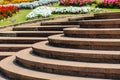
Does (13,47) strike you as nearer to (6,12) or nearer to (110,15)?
(110,15)

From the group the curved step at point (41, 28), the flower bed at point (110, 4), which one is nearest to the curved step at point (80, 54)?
the curved step at point (41, 28)

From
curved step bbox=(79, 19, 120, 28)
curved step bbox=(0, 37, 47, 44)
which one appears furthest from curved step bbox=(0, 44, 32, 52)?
curved step bbox=(79, 19, 120, 28)

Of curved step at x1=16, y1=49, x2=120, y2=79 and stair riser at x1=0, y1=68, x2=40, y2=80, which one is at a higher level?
curved step at x1=16, y1=49, x2=120, y2=79

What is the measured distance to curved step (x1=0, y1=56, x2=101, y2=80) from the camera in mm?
8367

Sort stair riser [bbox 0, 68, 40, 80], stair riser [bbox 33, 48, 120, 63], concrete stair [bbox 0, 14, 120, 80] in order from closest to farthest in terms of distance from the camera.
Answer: concrete stair [bbox 0, 14, 120, 80], stair riser [bbox 33, 48, 120, 63], stair riser [bbox 0, 68, 40, 80]

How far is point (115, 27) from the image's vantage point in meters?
10.4

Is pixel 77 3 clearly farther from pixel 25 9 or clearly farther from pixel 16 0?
pixel 16 0

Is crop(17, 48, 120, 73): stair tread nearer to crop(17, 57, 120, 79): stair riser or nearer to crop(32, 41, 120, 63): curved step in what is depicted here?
crop(17, 57, 120, 79): stair riser

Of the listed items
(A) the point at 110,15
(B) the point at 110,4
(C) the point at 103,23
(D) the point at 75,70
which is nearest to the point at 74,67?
(D) the point at 75,70

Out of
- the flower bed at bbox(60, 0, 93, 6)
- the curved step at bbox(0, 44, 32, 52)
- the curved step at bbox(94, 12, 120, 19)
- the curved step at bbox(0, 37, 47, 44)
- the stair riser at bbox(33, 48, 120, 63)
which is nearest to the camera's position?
the stair riser at bbox(33, 48, 120, 63)

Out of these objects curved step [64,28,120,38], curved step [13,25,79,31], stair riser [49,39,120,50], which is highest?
curved step [64,28,120,38]

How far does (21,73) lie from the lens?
9016mm

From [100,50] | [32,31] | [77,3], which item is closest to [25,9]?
[77,3]

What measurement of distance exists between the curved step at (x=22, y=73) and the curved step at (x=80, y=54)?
0.68 metres
